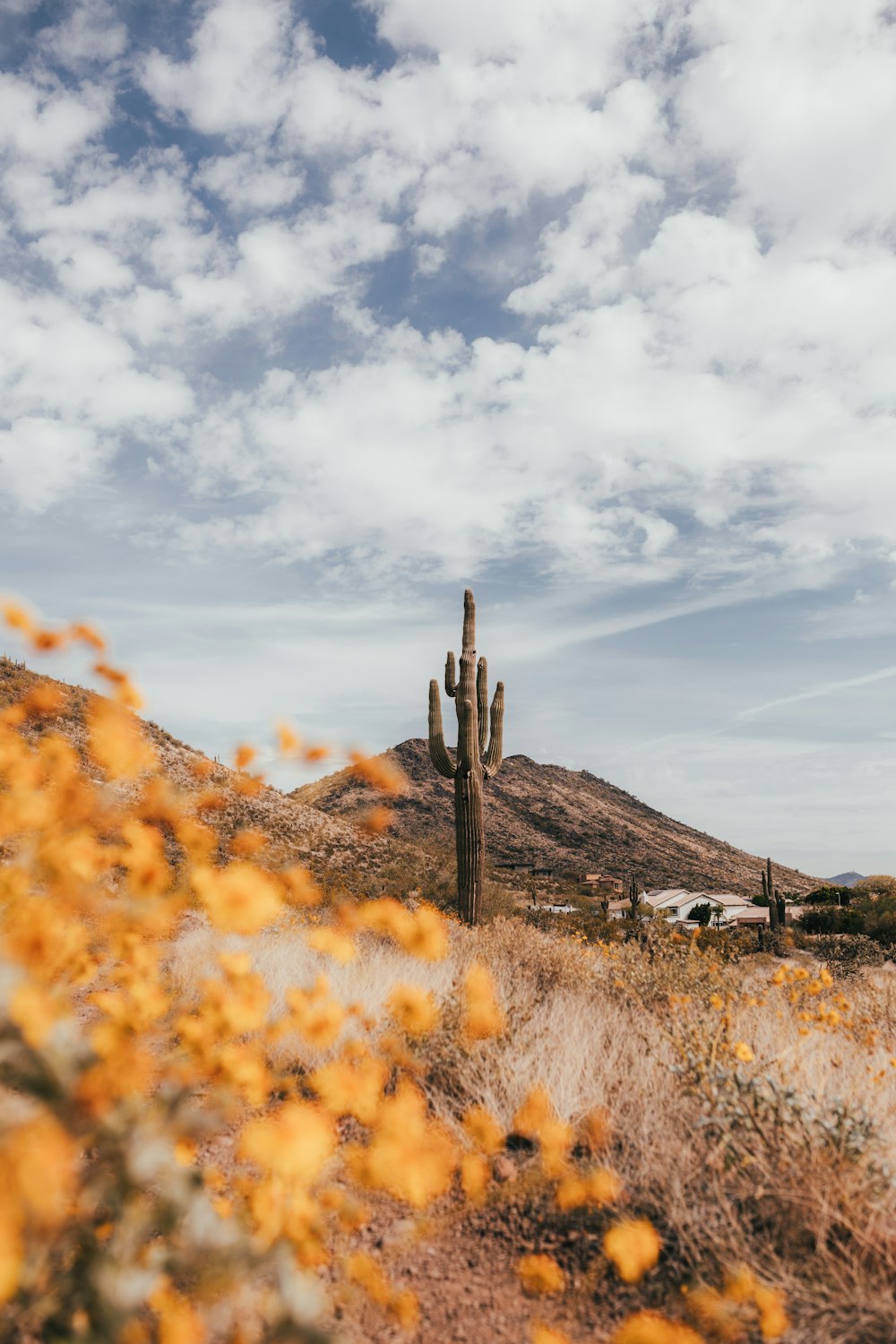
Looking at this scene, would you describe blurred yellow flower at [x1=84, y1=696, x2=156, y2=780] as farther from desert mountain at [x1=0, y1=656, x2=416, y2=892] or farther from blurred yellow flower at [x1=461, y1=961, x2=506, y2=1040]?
desert mountain at [x1=0, y1=656, x2=416, y2=892]

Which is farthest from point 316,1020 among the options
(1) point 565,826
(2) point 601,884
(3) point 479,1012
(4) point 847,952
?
(1) point 565,826

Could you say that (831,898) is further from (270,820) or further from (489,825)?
(489,825)

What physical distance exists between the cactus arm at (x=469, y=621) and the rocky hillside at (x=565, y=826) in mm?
33780

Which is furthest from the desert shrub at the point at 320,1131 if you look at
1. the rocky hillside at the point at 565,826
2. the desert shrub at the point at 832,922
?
the rocky hillside at the point at 565,826

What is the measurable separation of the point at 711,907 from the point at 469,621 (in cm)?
2577

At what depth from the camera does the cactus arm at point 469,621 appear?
10477 mm

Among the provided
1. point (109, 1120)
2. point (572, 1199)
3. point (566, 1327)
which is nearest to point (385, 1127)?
point (572, 1199)

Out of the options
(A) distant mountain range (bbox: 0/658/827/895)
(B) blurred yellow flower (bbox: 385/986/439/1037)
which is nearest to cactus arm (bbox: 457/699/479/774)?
(B) blurred yellow flower (bbox: 385/986/439/1037)

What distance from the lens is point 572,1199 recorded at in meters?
3.19

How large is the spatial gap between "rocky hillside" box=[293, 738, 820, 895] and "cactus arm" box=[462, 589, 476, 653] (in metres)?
33.8

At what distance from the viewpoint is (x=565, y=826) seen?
5703 centimetres

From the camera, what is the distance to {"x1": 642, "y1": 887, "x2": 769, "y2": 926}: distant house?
2894cm

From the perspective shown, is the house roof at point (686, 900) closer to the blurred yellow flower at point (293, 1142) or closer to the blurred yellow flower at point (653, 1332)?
the blurred yellow flower at point (293, 1142)

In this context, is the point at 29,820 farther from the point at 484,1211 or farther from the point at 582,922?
the point at 582,922
